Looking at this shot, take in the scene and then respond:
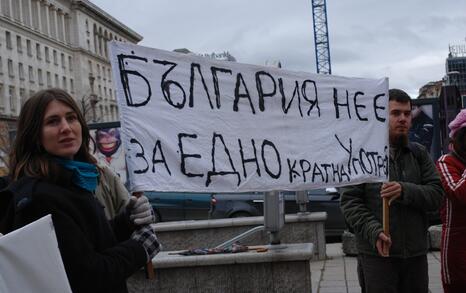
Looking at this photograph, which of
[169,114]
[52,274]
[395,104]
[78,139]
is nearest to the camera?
[52,274]

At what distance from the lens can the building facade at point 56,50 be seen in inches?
2832

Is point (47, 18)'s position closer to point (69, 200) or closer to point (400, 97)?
point (400, 97)

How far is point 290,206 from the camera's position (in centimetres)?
1267

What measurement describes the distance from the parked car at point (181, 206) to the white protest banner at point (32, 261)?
11491 mm

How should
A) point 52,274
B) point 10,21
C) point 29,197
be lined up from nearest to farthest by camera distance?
point 52,274, point 29,197, point 10,21

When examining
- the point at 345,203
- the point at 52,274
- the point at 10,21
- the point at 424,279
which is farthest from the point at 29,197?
the point at 10,21

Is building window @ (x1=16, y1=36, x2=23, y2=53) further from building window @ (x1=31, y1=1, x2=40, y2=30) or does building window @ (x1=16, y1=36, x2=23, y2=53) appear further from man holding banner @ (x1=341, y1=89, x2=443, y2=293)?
man holding banner @ (x1=341, y1=89, x2=443, y2=293)

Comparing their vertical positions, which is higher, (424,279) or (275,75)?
(275,75)

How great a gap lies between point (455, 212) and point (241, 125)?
152cm

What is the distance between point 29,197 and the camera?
7.61 feet

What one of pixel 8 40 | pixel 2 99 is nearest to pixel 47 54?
pixel 8 40

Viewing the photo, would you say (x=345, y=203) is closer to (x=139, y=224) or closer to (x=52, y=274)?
(x=139, y=224)

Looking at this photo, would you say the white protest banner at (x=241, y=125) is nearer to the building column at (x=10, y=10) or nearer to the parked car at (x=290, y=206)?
the parked car at (x=290, y=206)

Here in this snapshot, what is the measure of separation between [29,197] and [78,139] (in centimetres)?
45
